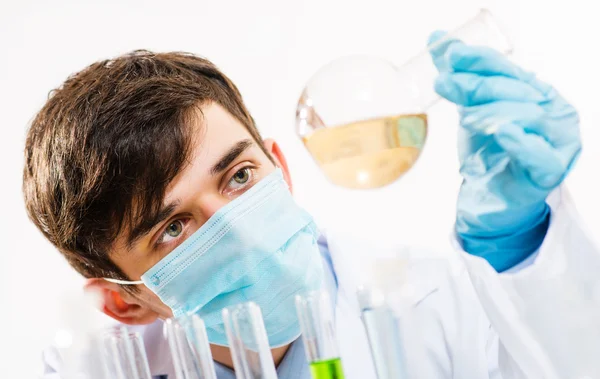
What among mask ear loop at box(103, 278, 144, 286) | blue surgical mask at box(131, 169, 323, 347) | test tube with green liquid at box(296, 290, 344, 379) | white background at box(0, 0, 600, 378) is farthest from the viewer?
white background at box(0, 0, 600, 378)

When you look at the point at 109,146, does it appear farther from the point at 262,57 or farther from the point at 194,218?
the point at 262,57

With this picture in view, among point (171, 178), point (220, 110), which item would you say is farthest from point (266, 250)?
point (220, 110)

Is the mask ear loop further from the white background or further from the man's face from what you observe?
the white background

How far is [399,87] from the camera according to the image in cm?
140

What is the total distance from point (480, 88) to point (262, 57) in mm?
1703

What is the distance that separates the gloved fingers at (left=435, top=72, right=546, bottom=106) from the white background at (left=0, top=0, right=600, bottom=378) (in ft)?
4.46

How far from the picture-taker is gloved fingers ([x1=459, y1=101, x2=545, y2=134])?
1356mm

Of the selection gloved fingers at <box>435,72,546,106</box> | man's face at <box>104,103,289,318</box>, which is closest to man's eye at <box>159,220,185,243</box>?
man's face at <box>104,103,289,318</box>

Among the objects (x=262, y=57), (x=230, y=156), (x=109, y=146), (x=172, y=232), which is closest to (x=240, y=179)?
(x=230, y=156)

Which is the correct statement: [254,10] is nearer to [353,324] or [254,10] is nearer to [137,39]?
[137,39]

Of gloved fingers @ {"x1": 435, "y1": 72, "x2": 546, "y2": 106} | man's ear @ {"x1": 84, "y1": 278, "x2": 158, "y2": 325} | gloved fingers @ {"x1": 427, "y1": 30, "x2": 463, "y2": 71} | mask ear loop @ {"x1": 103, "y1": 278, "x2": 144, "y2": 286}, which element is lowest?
man's ear @ {"x1": 84, "y1": 278, "x2": 158, "y2": 325}

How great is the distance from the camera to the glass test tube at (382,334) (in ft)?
3.99

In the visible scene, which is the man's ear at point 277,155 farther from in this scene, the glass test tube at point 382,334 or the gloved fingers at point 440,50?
the glass test tube at point 382,334

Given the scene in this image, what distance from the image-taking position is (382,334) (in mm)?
1225
